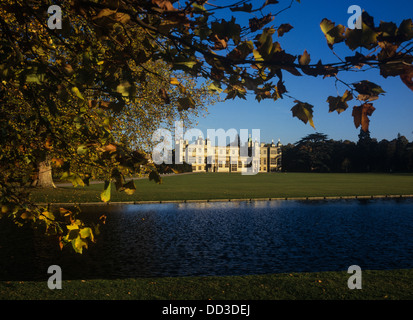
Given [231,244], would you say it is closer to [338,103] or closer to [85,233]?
[85,233]

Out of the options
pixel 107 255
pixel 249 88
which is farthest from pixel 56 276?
pixel 249 88

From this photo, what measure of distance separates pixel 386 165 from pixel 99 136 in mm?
118382

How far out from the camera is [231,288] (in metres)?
7.63

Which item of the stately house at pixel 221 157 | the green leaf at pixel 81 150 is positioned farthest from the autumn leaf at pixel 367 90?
the stately house at pixel 221 157

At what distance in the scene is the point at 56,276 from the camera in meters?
8.59

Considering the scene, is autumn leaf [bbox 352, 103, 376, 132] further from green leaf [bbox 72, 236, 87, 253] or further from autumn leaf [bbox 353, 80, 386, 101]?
green leaf [bbox 72, 236, 87, 253]

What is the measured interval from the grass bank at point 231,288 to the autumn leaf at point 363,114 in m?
5.39

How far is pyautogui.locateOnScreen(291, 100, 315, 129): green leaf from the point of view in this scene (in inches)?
97.7

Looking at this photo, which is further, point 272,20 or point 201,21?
point 272,20

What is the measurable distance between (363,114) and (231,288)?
19.5ft

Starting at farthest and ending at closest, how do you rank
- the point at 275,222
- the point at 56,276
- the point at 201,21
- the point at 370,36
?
the point at 275,222 < the point at 56,276 < the point at 201,21 < the point at 370,36

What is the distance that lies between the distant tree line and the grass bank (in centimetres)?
10568

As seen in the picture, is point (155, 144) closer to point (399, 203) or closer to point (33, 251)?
point (33, 251)

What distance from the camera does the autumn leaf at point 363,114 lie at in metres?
2.45
